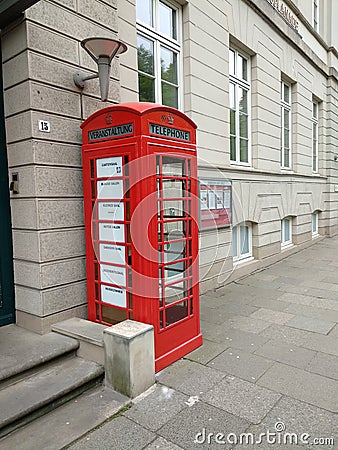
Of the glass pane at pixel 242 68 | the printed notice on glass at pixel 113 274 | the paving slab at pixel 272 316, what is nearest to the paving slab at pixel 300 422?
the printed notice on glass at pixel 113 274

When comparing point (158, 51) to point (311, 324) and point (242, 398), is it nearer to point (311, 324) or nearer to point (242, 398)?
point (311, 324)

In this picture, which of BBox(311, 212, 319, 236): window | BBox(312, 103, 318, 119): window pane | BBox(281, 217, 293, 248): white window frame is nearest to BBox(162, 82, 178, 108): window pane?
BBox(281, 217, 293, 248): white window frame

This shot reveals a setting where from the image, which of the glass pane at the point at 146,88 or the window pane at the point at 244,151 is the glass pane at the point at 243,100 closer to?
the window pane at the point at 244,151

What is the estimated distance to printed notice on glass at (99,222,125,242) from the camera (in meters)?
3.44

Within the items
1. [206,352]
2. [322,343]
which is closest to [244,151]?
[322,343]

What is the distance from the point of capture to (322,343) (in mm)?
4020

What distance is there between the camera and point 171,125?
3.47 m

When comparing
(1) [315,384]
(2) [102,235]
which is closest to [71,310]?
(2) [102,235]

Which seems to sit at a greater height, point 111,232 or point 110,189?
point 110,189

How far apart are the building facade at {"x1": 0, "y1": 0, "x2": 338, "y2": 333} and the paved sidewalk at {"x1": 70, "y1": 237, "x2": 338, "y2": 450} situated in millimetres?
1330

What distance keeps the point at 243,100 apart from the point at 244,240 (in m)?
3.00

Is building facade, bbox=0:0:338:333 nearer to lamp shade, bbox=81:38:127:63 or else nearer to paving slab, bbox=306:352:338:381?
lamp shade, bbox=81:38:127:63

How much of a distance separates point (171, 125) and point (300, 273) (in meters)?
Answer: 5.29

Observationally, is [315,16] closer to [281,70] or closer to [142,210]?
[281,70]
